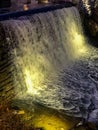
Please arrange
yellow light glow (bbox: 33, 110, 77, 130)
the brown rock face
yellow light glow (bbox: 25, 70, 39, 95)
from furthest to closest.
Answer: the brown rock face → yellow light glow (bbox: 25, 70, 39, 95) → yellow light glow (bbox: 33, 110, 77, 130)

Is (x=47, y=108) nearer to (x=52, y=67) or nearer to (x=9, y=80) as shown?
(x=9, y=80)

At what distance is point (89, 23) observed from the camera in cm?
1878

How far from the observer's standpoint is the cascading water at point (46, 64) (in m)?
9.87

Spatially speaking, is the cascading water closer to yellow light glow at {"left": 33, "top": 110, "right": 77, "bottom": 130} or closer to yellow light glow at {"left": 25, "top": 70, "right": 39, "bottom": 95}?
yellow light glow at {"left": 25, "top": 70, "right": 39, "bottom": 95}

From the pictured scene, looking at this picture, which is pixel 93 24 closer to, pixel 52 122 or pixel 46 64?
pixel 46 64

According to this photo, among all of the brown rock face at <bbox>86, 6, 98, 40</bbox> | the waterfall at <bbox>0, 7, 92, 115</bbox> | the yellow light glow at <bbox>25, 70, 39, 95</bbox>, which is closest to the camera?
the waterfall at <bbox>0, 7, 92, 115</bbox>

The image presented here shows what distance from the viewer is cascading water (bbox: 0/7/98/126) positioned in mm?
9867

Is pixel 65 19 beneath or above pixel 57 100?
above

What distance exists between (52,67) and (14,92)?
12.1ft

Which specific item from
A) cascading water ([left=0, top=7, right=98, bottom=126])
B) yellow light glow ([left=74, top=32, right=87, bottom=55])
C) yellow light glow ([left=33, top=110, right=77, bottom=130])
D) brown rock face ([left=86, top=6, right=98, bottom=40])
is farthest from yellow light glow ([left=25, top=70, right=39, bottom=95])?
brown rock face ([left=86, top=6, right=98, bottom=40])

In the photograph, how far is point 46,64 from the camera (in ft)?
42.5

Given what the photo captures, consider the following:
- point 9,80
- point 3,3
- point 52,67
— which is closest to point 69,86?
point 52,67

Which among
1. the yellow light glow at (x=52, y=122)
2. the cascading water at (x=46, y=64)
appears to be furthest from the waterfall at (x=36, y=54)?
the yellow light glow at (x=52, y=122)

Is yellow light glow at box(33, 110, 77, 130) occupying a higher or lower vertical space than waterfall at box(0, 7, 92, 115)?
lower
